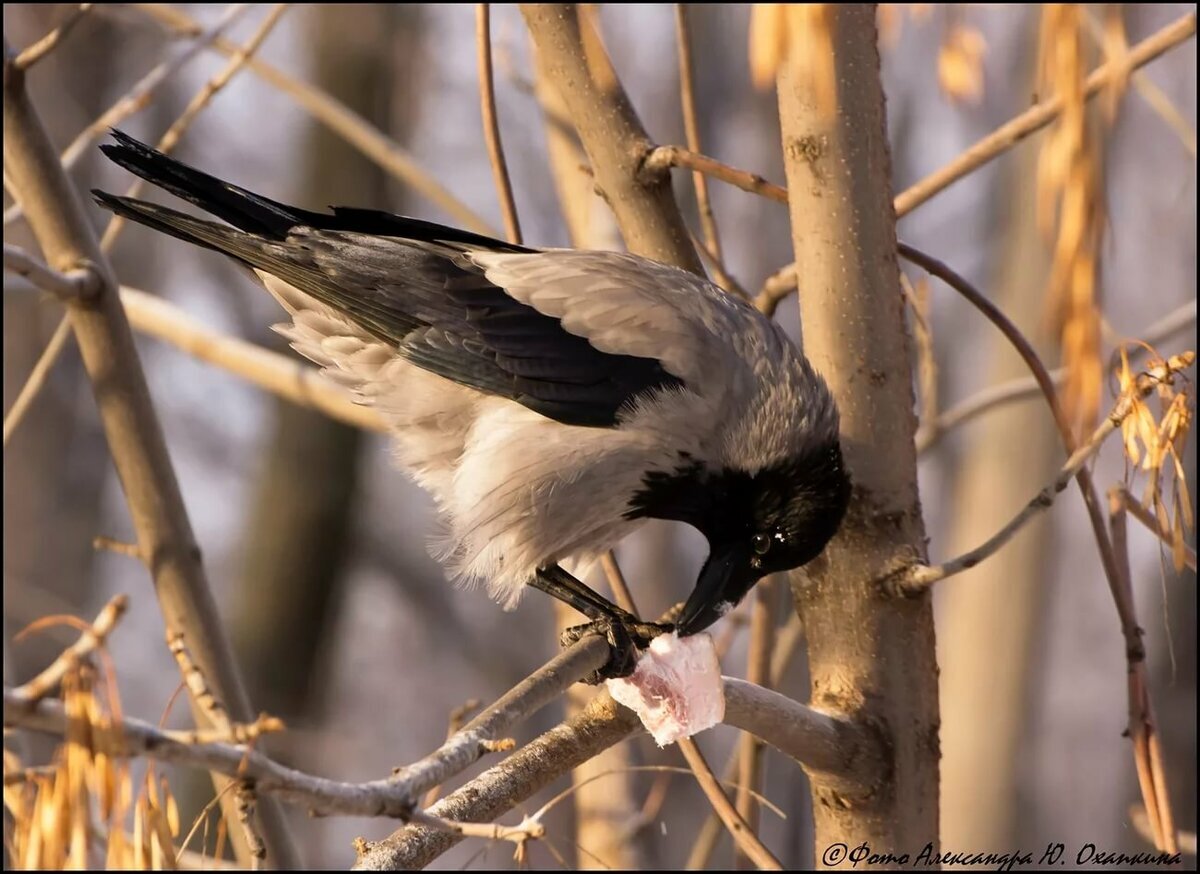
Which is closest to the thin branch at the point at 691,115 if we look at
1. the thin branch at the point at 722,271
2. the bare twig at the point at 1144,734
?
the thin branch at the point at 722,271

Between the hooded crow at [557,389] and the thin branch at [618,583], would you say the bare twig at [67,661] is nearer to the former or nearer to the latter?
the hooded crow at [557,389]

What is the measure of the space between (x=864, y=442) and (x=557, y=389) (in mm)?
723

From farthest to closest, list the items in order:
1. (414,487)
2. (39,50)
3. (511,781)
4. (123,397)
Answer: (414,487), (123,397), (39,50), (511,781)

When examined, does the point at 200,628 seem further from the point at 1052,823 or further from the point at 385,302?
the point at 1052,823

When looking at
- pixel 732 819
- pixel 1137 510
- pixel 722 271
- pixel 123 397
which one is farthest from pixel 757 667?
pixel 123 397

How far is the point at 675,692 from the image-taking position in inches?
102

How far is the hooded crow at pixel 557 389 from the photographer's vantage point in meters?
3.10

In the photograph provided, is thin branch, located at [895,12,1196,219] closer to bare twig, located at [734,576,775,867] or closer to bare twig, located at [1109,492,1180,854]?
bare twig, located at [1109,492,1180,854]

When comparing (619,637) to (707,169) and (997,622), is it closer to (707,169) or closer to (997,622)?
(707,169)

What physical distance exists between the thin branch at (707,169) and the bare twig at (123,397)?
3.88ft

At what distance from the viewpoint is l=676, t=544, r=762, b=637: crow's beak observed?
3.17m

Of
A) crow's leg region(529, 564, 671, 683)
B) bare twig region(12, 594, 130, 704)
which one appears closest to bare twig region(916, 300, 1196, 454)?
crow's leg region(529, 564, 671, 683)

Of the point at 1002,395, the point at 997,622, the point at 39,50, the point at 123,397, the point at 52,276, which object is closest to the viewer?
the point at 52,276

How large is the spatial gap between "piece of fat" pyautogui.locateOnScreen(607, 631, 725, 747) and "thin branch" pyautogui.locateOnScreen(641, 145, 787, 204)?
947mm
